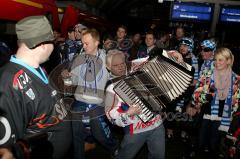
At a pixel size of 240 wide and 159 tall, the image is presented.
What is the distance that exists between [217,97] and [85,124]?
6.11ft

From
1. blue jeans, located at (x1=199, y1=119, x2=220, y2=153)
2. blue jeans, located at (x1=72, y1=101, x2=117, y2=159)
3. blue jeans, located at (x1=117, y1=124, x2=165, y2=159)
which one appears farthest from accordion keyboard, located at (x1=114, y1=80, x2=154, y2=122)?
blue jeans, located at (x1=199, y1=119, x2=220, y2=153)

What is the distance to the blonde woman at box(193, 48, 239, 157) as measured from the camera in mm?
4062

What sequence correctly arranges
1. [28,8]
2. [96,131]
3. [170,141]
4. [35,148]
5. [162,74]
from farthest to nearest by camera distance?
[28,8]
[170,141]
[96,131]
[162,74]
[35,148]

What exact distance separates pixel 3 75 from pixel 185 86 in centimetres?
174

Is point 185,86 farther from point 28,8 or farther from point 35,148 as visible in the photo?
point 28,8

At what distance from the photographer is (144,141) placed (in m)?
3.13

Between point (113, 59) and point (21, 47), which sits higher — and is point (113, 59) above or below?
below

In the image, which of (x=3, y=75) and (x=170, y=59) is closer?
(x=3, y=75)

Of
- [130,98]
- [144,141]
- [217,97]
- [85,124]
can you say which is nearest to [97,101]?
[85,124]

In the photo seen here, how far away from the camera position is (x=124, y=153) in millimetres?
3131

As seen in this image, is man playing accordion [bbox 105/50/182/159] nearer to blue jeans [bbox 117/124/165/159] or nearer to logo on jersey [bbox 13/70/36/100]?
blue jeans [bbox 117/124/165/159]

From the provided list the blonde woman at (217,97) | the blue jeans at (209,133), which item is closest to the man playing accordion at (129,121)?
the blonde woman at (217,97)

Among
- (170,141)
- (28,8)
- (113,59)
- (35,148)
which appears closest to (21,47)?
(35,148)

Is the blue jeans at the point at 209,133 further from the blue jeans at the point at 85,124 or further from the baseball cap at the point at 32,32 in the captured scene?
the baseball cap at the point at 32,32
